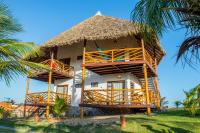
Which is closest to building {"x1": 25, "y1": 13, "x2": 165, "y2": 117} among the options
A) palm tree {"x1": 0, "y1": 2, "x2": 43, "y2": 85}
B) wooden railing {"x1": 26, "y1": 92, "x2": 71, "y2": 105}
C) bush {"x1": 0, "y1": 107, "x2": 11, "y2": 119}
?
wooden railing {"x1": 26, "y1": 92, "x2": 71, "y2": 105}

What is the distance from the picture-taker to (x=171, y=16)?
392cm

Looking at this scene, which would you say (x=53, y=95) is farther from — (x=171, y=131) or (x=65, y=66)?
(x=171, y=131)

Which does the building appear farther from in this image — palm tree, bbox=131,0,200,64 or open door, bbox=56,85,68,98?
palm tree, bbox=131,0,200,64

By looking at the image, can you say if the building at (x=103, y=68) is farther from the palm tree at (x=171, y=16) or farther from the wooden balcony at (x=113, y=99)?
the palm tree at (x=171, y=16)

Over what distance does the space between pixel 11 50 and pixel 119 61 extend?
11999 mm

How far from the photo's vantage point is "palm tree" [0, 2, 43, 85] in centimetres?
500

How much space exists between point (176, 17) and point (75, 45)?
58.3 ft

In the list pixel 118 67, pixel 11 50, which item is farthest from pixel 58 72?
pixel 11 50

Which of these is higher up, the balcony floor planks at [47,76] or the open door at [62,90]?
the balcony floor planks at [47,76]

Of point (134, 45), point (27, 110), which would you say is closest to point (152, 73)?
point (134, 45)

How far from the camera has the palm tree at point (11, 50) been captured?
16.4 feet

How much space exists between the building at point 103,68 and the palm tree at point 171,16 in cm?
1121

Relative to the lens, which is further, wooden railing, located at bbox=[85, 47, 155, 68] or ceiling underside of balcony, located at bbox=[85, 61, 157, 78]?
wooden railing, located at bbox=[85, 47, 155, 68]

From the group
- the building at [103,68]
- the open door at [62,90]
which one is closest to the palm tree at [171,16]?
the building at [103,68]
